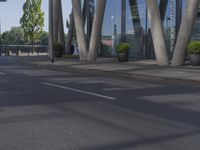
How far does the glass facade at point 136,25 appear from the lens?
3086 cm

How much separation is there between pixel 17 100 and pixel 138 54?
22.7m

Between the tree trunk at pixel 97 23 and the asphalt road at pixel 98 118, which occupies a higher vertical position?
the tree trunk at pixel 97 23

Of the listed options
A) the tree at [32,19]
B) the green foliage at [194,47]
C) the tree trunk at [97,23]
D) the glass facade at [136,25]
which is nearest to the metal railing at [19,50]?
the tree at [32,19]

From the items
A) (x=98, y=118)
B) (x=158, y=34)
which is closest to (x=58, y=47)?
(x=158, y=34)

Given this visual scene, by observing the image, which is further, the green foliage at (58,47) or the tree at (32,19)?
the tree at (32,19)

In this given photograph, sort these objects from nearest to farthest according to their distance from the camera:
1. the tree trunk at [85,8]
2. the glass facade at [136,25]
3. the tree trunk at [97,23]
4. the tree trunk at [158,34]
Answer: the tree trunk at [158,34] → the glass facade at [136,25] → the tree trunk at [97,23] → the tree trunk at [85,8]

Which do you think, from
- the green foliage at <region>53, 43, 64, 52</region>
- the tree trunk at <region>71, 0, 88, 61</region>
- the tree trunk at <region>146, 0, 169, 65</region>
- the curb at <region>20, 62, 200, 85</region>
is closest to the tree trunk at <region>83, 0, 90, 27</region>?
the green foliage at <region>53, 43, 64, 52</region>

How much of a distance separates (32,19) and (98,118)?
61.8 metres

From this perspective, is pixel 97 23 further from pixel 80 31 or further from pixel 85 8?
pixel 85 8

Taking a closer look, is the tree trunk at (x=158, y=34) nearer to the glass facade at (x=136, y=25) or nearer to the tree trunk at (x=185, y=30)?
the tree trunk at (x=185, y=30)

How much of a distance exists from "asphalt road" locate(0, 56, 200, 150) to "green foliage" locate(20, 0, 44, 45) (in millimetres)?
54886

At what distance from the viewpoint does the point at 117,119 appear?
9.76 m

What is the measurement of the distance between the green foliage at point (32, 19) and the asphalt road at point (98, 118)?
54.9m

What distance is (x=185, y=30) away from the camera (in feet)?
80.2
